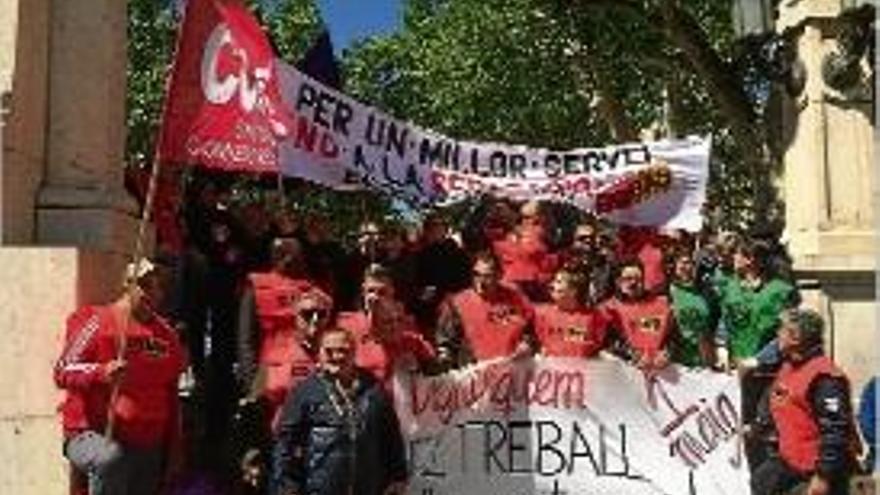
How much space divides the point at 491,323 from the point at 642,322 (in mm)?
978

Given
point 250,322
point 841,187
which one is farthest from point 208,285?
point 841,187

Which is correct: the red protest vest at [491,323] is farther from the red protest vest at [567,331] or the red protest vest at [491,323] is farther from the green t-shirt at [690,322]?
the green t-shirt at [690,322]

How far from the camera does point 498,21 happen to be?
106 feet

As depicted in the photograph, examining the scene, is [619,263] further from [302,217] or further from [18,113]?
[18,113]

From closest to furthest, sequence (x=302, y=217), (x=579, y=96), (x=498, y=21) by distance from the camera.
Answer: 1. (x=302, y=217)
2. (x=498, y=21)
3. (x=579, y=96)

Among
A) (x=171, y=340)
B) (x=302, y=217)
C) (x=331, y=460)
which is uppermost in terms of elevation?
(x=302, y=217)

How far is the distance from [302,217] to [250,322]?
1.96 m

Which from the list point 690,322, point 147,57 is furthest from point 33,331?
point 147,57

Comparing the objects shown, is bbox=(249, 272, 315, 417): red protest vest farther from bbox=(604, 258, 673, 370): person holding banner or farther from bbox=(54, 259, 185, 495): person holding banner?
bbox=(604, 258, 673, 370): person holding banner

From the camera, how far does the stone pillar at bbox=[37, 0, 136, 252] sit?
1015 cm

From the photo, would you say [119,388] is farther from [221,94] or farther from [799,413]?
[799,413]

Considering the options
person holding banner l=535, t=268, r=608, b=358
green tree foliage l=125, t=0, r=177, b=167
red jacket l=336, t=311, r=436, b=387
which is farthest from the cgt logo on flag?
green tree foliage l=125, t=0, r=177, b=167

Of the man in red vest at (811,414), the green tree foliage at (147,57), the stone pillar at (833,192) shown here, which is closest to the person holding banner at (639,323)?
the man in red vest at (811,414)

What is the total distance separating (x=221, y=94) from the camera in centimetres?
992
